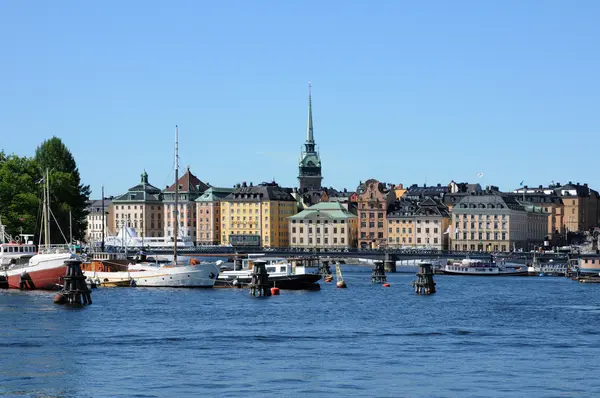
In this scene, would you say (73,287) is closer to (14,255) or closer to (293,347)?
(14,255)

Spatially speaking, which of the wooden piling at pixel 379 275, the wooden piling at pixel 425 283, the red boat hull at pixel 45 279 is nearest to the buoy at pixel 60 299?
the red boat hull at pixel 45 279

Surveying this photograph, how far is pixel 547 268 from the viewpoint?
166750 mm

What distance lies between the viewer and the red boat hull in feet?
316

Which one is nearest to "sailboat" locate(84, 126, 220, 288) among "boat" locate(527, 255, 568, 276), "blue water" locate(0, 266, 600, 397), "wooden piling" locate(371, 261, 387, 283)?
"blue water" locate(0, 266, 600, 397)

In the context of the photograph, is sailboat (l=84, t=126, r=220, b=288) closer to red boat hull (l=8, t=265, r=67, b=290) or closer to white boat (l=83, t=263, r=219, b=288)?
white boat (l=83, t=263, r=219, b=288)

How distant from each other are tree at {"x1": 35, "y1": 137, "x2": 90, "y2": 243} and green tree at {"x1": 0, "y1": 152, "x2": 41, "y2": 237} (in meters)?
1.98

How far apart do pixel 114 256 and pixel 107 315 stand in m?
37.8

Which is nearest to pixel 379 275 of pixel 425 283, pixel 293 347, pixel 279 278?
pixel 425 283

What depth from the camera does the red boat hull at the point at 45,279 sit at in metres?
96.2

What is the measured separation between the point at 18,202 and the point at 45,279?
109 ft

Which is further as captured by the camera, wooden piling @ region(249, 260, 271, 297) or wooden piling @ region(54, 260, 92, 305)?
wooden piling @ region(249, 260, 271, 297)

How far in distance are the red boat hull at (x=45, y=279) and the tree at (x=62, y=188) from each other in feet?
101

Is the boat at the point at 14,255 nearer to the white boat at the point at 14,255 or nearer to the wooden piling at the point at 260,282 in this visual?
the white boat at the point at 14,255

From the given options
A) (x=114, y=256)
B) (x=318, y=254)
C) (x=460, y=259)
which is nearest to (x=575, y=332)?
(x=114, y=256)
